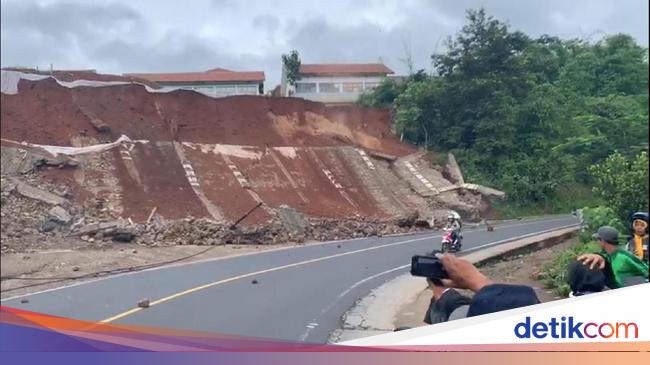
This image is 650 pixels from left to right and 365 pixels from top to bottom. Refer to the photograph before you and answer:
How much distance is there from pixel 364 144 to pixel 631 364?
4.33ft

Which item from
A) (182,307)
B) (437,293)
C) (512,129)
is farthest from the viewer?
(182,307)

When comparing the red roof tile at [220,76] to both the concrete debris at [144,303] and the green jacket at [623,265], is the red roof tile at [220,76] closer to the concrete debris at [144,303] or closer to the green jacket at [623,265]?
the green jacket at [623,265]

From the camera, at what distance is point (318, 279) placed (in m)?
3.71

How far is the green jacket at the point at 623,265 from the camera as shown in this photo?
8.77ft

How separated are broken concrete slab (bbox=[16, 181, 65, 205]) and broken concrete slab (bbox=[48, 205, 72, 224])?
1.7 inches

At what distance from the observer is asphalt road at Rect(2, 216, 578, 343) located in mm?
3051

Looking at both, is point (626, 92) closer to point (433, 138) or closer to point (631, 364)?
point (433, 138)

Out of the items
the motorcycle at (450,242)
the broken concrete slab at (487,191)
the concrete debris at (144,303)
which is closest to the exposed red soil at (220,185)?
the motorcycle at (450,242)

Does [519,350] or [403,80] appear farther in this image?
[403,80]

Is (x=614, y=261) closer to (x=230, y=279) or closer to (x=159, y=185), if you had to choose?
(x=159, y=185)

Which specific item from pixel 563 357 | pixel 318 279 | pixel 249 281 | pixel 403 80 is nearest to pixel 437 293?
pixel 563 357

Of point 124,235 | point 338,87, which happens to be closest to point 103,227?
point 124,235

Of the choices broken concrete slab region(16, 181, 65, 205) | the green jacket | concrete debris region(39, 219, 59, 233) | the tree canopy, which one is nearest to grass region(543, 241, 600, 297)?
the green jacket

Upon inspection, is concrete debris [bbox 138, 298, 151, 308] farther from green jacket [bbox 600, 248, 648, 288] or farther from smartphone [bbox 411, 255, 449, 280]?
green jacket [bbox 600, 248, 648, 288]
